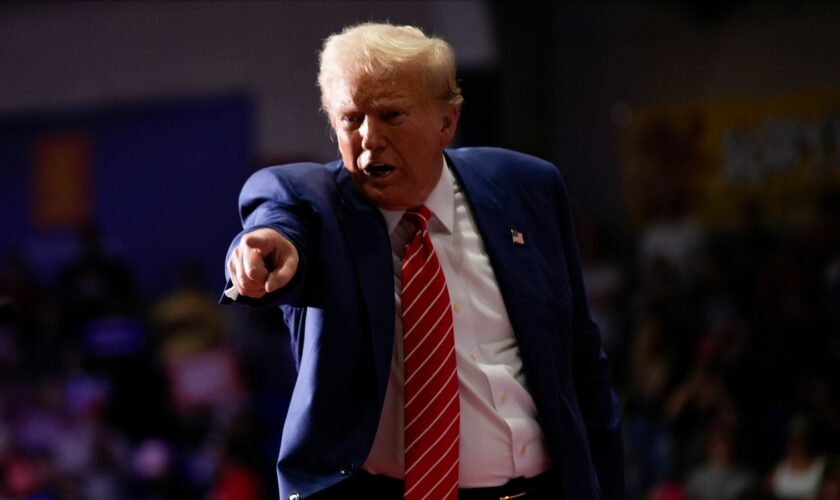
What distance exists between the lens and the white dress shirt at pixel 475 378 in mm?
1812

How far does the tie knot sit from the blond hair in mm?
176

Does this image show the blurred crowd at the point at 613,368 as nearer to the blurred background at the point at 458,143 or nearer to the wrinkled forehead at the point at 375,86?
the blurred background at the point at 458,143

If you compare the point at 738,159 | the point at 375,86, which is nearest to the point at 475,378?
the point at 375,86

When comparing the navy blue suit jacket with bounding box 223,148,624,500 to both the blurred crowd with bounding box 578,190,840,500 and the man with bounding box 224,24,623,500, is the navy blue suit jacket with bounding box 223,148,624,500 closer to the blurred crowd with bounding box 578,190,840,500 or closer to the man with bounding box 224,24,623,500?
the man with bounding box 224,24,623,500

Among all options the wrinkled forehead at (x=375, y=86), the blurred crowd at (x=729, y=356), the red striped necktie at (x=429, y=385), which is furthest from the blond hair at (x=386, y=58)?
the blurred crowd at (x=729, y=356)

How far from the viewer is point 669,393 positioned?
582 cm

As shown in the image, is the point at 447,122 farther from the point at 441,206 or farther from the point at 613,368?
the point at 613,368

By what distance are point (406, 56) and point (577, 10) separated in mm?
7306

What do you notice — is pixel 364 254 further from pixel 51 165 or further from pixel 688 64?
pixel 51 165

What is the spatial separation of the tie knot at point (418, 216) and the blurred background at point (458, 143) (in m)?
3.55

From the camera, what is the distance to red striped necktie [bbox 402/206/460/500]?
5.71 ft

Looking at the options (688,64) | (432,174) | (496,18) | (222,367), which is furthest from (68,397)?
(432,174)

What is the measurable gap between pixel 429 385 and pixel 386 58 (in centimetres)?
49

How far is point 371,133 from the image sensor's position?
1762 millimetres
